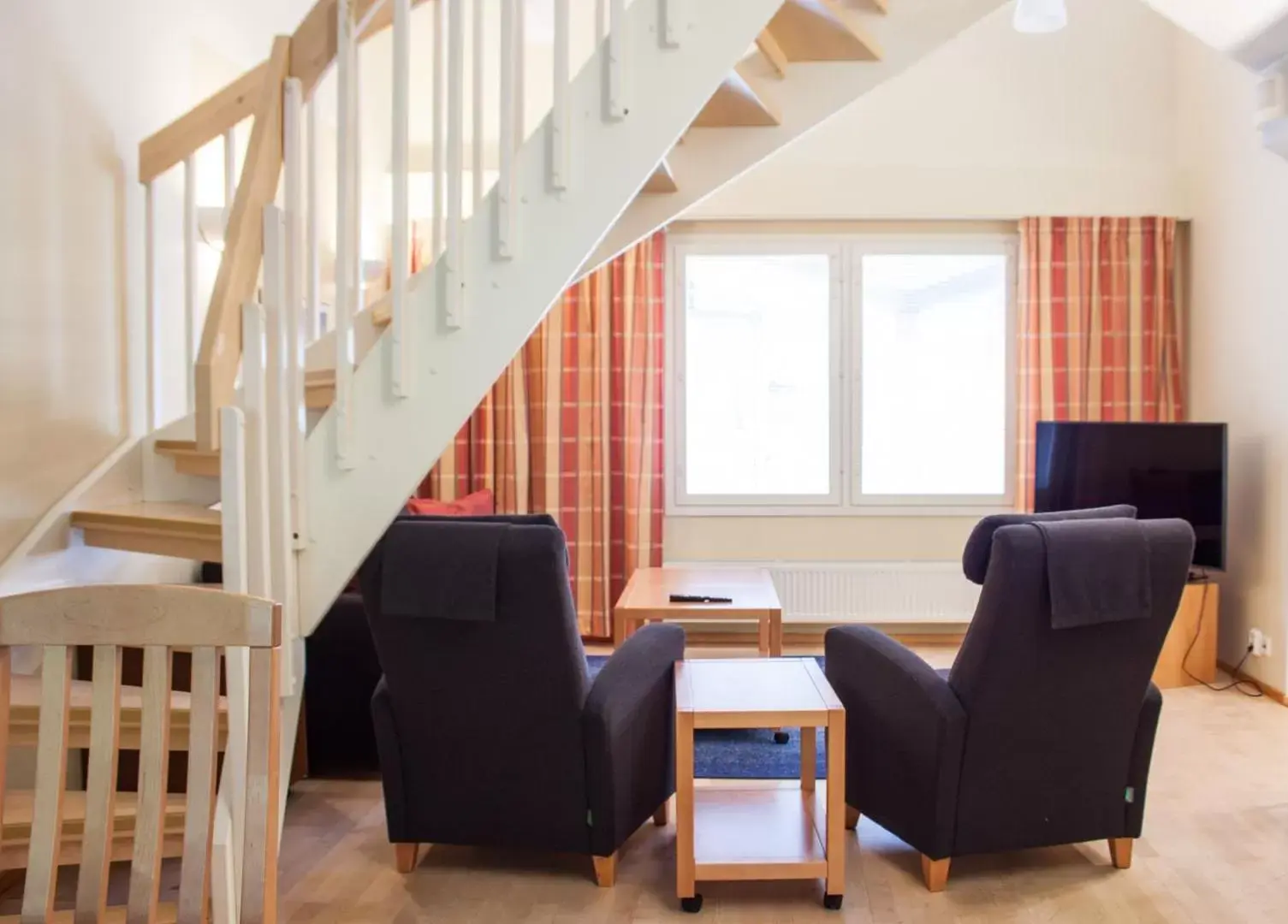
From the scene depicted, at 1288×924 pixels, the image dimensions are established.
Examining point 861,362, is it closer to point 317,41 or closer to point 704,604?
point 704,604

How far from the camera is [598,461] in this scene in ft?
16.8

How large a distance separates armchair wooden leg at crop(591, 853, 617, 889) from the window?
9.50 ft

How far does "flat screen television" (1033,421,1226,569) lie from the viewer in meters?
4.28

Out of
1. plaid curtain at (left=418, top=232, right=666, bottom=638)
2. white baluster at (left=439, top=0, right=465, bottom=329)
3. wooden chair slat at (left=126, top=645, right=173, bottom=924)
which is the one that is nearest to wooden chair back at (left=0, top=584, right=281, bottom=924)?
wooden chair slat at (left=126, top=645, right=173, bottom=924)

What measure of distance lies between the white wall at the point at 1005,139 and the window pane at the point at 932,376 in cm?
34

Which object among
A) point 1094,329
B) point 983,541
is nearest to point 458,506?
point 983,541

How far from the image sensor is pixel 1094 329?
4996 millimetres

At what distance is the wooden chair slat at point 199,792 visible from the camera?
1.29m

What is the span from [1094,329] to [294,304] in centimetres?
427

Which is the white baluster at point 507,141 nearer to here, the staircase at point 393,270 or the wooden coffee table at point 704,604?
the staircase at point 393,270

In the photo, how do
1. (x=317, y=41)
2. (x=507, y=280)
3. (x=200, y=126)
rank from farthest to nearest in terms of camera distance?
(x=200, y=126) < (x=507, y=280) < (x=317, y=41)

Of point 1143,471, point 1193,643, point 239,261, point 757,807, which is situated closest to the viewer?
point 239,261

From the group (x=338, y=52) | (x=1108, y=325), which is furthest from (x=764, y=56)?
(x=1108, y=325)

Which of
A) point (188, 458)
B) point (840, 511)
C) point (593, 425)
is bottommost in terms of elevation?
point (840, 511)
